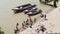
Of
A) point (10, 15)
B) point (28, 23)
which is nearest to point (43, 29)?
point (28, 23)

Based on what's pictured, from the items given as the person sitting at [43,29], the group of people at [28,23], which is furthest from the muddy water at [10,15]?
the person sitting at [43,29]

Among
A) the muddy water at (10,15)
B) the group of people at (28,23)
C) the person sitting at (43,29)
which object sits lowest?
the person sitting at (43,29)

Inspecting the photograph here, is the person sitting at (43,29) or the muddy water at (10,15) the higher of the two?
the muddy water at (10,15)

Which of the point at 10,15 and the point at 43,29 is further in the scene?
the point at 10,15

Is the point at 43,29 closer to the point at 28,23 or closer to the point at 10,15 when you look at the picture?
the point at 28,23

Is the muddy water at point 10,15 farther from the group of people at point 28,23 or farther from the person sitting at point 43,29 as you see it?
the person sitting at point 43,29

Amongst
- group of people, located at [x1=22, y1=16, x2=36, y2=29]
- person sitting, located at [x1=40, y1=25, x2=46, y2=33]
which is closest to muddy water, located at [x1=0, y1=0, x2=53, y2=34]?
group of people, located at [x1=22, y1=16, x2=36, y2=29]

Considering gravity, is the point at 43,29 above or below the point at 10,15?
below

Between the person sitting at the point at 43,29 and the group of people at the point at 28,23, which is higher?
the group of people at the point at 28,23
